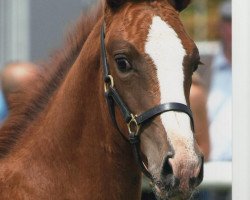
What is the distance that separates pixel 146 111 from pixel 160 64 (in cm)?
21

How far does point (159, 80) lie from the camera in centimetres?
414

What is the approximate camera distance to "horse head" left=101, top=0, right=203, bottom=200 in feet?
13.1

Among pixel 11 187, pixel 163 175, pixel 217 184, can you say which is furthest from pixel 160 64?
pixel 217 184

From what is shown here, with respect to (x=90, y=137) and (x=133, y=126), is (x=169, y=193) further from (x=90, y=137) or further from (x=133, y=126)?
(x=90, y=137)

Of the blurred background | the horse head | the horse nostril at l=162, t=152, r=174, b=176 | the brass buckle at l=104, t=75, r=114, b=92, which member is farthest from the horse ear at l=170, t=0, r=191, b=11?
the blurred background

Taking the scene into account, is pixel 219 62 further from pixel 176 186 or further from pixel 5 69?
pixel 176 186

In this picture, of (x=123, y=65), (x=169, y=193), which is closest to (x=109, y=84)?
(x=123, y=65)

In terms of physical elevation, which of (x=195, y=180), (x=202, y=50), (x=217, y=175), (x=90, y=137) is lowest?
(x=217, y=175)

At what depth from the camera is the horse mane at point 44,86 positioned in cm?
462

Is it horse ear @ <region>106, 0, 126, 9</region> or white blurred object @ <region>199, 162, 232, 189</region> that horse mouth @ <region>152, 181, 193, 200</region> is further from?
white blurred object @ <region>199, 162, 232, 189</region>

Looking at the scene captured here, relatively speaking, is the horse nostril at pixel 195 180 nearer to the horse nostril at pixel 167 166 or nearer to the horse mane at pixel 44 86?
the horse nostril at pixel 167 166

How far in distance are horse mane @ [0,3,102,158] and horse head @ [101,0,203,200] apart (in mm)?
341

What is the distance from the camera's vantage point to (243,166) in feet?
16.6

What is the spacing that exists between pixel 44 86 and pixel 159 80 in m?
0.75
